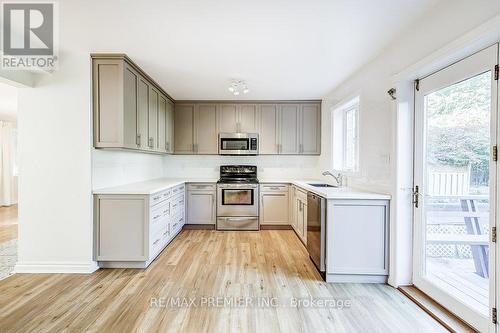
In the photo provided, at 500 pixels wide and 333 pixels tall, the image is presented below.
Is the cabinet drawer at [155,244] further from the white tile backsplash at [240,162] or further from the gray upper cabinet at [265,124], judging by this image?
the gray upper cabinet at [265,124]

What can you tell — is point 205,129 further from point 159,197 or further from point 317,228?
point 317,228

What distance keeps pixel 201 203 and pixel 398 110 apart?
11.1 ft

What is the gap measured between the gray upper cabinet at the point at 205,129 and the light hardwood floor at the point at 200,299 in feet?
7.19

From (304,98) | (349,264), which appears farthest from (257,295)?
(304,98)

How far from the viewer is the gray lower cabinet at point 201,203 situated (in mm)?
4461

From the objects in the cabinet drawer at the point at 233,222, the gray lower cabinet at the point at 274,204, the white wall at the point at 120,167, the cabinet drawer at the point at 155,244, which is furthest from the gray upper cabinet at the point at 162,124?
the gray lower cabinet at the point at 274,204

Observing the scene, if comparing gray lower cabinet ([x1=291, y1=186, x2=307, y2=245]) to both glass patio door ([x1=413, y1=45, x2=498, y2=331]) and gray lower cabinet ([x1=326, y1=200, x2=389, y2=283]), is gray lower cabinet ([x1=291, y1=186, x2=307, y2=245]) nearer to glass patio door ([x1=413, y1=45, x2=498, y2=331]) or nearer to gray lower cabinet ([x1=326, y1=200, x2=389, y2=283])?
gray lower cabinet ([x1=326, y1=200, x2=389, y2=283])

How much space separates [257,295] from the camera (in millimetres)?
2270

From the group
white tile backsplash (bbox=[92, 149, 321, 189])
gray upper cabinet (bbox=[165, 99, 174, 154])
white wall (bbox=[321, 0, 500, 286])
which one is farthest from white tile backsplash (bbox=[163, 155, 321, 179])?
white wall (bbox=[321, 0, 500, 286])

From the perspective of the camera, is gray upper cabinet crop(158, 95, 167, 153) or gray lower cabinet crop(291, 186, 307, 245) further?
gray upper cabinet crop(158, 95, 167, 153)

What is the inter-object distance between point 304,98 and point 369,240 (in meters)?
2.95

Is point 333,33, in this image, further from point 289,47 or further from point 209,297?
point 209,297

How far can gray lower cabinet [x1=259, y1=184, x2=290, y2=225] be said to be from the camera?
4492 mm

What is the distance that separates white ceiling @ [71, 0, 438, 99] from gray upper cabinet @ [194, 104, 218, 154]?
1324 millimetres
